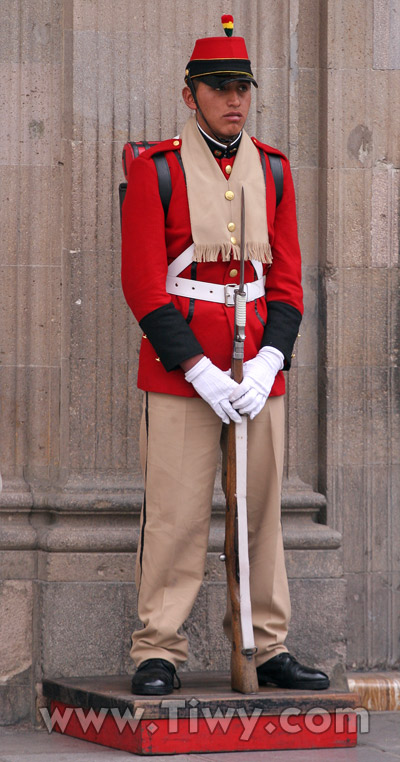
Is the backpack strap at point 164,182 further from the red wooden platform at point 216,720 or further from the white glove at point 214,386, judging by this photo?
the red wooden platform at point 216,720

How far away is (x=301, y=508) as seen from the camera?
17.5ft

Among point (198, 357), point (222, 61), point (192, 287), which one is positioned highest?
point (222, 61)

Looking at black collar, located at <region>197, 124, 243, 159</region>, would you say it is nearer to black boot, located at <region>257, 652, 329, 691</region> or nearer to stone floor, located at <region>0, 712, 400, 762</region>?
black boot, located at <region>257, 652, 329, 691</region>

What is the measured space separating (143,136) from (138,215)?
0.96m

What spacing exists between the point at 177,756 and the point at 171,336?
1.45m

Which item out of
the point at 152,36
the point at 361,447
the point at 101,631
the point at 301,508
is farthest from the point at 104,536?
the point at 152,36

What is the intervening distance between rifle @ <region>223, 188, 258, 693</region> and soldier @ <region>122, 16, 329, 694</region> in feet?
0.28

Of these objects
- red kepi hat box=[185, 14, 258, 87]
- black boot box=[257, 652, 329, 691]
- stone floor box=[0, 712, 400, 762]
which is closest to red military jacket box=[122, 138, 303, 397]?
red kepi hat box=[185, 14, 258, 87]

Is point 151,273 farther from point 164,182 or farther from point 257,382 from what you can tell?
point 257,382

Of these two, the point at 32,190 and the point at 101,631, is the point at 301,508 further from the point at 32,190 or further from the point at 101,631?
the point at 32,190

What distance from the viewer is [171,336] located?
171 inches

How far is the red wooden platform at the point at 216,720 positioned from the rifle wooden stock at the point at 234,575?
59 mm

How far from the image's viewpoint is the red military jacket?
4.36 meters

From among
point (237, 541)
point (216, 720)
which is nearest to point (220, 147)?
point (237, 541)
